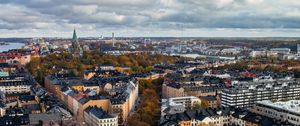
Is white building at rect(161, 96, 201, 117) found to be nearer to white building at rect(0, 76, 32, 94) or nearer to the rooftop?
the rooftop

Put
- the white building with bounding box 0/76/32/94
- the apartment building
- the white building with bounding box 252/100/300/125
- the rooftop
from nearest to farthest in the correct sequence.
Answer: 1. the rooftop
2. the white building with bounding box 252/100/300/125
3. the apartment building
4. the white building with bounding box 0/76/32/94

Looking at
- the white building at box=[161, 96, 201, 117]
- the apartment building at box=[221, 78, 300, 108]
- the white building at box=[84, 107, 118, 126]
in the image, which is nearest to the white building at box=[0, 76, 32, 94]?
the white building at box=[84, 107, 118, 126]

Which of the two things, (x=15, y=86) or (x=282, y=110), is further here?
(x=15, y=86)

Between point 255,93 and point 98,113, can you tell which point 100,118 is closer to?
point 98,113

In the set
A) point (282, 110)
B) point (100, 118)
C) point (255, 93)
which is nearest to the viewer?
point (100, 118)

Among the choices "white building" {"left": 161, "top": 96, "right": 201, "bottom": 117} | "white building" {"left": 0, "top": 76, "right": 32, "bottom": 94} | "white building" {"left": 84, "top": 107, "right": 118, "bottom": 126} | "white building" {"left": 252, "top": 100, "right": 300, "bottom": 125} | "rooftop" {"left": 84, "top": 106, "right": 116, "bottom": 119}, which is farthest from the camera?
"white building" {"left": 0, "top": 76, "right": 32, "bottom": 94}

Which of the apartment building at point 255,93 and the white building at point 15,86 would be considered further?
the white building at point 15,86

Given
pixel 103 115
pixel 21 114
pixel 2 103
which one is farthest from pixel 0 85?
pixel 103 115

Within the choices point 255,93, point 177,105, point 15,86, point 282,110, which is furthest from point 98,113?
point 15,86

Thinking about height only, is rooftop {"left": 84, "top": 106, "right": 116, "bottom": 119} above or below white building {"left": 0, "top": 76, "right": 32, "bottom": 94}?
above

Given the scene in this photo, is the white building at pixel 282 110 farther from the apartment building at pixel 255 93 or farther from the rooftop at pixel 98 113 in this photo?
the rooftop at pixel 98 113

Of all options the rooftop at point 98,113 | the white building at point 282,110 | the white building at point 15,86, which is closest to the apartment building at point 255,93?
the white building at point 282,110

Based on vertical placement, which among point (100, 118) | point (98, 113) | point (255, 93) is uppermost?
point (255, 93)
